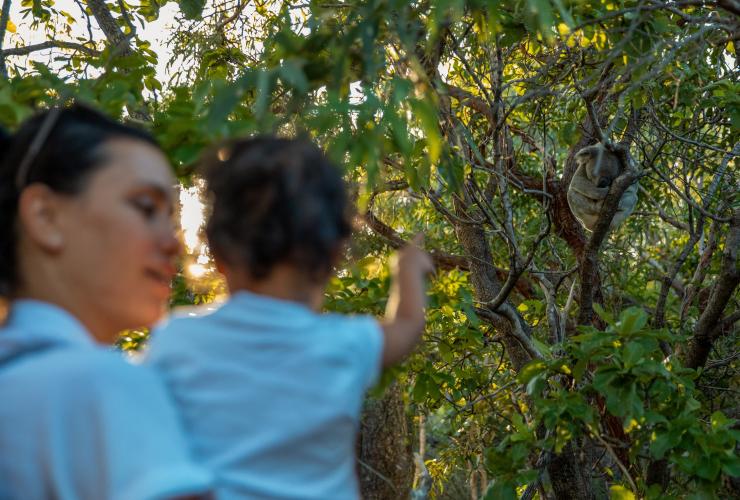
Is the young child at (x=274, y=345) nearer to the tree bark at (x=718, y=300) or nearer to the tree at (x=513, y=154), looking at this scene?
the tree at (x=513, y=154)

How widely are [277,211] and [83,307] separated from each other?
195 mm

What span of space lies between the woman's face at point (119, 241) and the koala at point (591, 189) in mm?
3537

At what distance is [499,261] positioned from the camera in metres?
5.70

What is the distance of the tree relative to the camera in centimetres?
147

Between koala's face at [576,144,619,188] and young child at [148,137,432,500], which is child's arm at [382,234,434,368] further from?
koala's face at [576,144,619,188]

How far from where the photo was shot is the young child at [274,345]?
790mm

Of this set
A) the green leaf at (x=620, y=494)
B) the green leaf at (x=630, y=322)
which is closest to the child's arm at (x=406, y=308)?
the green leaf at (x=630, y=322)

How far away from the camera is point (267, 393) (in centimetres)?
80

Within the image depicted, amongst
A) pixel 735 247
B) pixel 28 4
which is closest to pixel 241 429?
pixel 735 247

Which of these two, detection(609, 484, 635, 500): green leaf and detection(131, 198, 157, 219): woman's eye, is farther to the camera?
detection(609, 484, 635, 500): green leaf

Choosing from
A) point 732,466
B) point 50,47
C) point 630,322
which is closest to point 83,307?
point 630,322

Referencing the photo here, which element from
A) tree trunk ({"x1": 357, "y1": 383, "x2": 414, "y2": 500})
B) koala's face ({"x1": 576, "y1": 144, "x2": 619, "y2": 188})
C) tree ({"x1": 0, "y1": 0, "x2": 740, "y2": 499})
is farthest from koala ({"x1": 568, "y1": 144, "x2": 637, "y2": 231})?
tree trunk ({"x1": 357, "y1": 383, "x2": 414, "y2": 500})

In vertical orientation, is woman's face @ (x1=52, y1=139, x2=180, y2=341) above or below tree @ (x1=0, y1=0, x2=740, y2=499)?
below

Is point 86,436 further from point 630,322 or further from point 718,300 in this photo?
point 718,300
